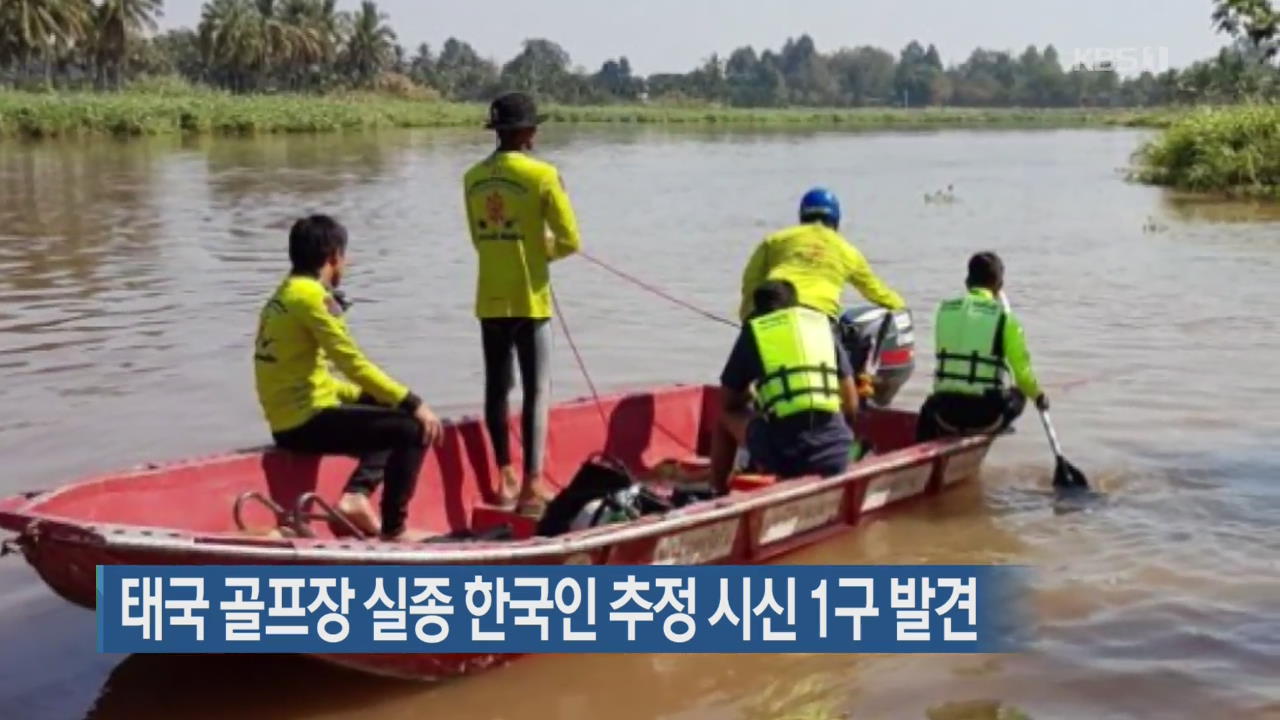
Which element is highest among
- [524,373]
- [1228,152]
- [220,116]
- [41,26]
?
[41,26]

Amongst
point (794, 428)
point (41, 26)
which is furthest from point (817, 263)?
point (41, 26)

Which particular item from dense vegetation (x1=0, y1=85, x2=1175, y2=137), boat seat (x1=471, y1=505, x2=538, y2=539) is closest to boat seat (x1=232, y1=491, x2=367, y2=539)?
boat seat (x1=471, y1=505, x2=538, y2=539)

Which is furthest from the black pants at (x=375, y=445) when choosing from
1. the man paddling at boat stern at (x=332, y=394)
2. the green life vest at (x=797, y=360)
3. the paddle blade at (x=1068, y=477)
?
the paddle blade at (x=1068, y=477)

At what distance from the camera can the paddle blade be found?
8.43 meters

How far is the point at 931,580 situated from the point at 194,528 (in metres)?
2.84

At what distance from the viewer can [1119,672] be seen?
5809 mm

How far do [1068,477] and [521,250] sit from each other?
344 centimetres

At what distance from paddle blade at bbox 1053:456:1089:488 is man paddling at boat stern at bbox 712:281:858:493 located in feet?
6.21

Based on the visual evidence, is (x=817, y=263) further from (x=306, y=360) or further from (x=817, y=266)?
(x=306, y=360)

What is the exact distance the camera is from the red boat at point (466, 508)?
16.4 feet

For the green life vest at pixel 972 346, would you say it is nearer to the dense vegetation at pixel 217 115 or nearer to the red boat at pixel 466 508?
the red boat at pixel 466 508

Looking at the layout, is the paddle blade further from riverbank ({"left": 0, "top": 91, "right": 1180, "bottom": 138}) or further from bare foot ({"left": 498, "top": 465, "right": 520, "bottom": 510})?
riverbank ({"left": 0, "top": 91, "right": 1180, "bottom": 138})

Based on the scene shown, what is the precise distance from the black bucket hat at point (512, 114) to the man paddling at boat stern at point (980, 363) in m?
2.49
